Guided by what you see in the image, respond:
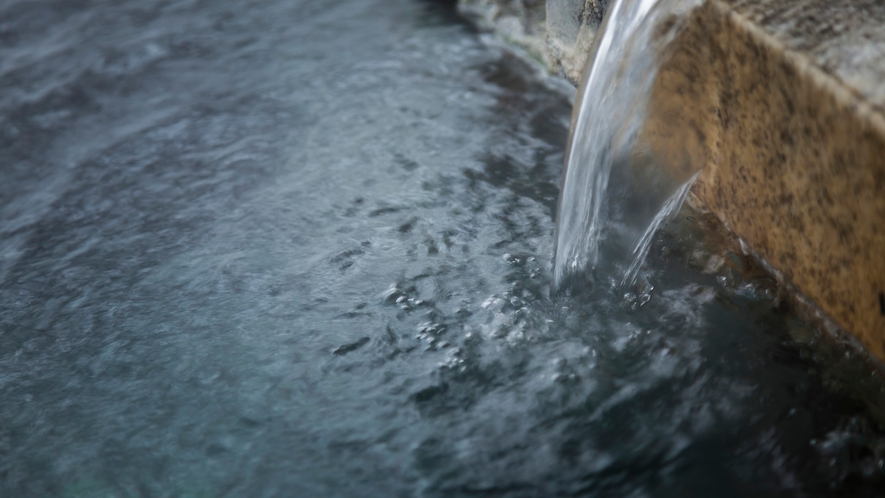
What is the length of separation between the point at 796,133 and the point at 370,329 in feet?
3.41

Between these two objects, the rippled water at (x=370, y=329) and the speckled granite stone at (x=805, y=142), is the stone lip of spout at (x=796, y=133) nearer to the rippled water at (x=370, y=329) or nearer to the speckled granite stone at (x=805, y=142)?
the speckled granite stone at (x=805, y=142)

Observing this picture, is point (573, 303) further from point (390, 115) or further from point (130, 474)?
point (390, 115)

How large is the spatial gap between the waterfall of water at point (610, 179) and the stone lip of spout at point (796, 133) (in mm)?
80

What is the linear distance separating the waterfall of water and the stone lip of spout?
0.08 m

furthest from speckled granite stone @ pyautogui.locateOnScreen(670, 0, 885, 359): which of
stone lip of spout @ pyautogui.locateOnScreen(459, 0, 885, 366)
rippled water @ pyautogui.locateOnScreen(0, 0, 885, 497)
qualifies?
rippled water @ pyautogui.locateOnScreen(0, 0, 885, 497)

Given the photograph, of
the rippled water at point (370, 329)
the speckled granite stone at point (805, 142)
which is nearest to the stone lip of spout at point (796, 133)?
the speckled granite stone at point (805, 142)

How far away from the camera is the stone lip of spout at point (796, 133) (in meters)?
1.24

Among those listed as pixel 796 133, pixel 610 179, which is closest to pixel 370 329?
pixel 610 179

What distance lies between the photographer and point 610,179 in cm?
188

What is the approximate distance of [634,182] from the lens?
6.23 feet

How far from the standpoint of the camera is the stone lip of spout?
4.08 ft

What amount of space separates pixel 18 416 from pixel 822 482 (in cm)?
174

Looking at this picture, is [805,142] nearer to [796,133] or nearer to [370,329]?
[796,133]

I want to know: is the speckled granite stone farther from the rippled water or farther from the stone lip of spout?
the rippled water
